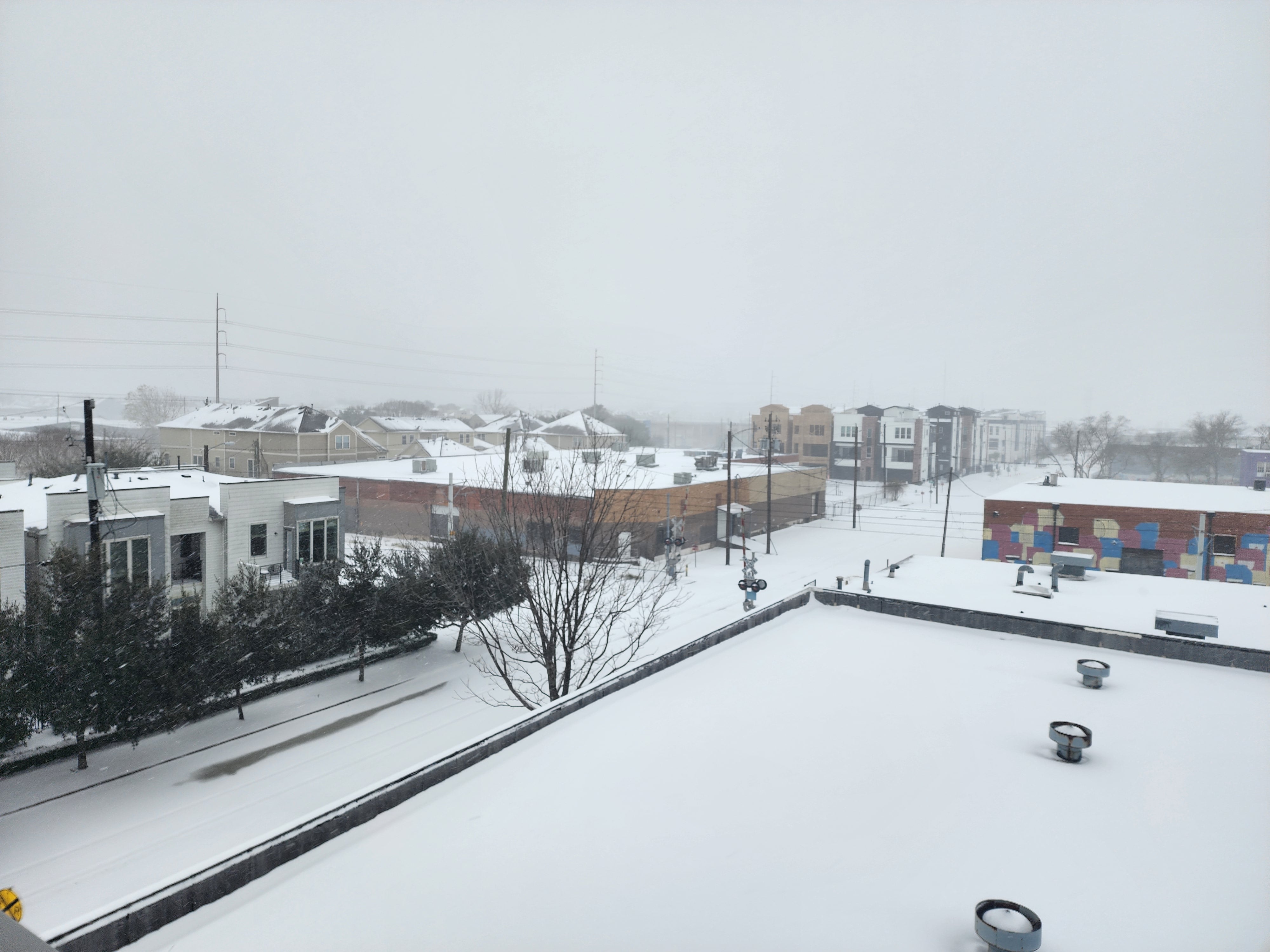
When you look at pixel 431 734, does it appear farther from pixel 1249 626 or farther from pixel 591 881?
pixel 1249 626

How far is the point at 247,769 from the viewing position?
21.6 ft

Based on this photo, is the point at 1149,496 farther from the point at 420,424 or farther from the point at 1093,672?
the point at 420,424

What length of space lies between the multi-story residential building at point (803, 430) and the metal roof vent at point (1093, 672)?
30.2m

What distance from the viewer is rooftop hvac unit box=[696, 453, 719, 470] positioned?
22.3 m

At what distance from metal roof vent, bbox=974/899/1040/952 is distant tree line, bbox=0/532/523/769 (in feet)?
20.7

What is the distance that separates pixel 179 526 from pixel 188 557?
558 mm

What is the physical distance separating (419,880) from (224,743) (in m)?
6.09

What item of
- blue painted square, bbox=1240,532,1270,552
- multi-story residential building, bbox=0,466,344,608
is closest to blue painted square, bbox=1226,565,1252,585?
blue painted square, bbox=1240,532,1270,552

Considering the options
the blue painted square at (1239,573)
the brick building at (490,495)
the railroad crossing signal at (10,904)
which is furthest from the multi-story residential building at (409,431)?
the railroad crossing signal at (10,904)

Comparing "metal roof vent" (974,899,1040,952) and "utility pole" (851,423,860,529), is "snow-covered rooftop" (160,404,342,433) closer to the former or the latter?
"utility pole" (851,423,860,529)

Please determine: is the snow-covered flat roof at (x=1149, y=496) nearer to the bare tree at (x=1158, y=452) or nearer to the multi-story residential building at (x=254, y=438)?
the bare tree at (x=1158, y=452)

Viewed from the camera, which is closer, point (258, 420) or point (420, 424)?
point (258, 420)

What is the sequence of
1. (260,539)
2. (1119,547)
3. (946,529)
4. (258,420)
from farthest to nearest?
(258,420)
(946,529)
(1119,547)
(260,539)

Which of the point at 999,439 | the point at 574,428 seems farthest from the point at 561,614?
the point at 999,439
